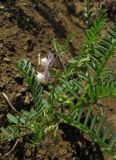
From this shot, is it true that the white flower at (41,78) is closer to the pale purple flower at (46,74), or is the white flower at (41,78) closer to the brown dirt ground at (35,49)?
the pale purple flower at (46,74)

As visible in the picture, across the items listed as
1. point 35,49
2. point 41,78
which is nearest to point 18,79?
point 41,78

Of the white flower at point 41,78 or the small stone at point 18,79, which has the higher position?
the white flower at point 41,78

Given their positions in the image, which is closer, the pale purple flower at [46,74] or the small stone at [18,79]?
the pale purple flower at [46,74]

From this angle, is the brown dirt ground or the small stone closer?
the brown dirt ground

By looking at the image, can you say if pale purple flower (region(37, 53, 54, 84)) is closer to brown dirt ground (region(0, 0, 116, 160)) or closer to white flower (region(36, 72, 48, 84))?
white flower (region(36, 72, 48, 84))

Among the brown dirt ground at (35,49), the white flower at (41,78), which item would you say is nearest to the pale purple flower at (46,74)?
the white flower at (41,78)

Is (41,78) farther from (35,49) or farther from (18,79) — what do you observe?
(35,49)

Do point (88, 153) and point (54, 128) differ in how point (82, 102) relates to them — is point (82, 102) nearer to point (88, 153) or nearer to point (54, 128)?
point (54, 128)

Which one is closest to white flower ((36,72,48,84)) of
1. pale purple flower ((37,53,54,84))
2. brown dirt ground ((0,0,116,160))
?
pale purple flower ((37,53,54,84))
